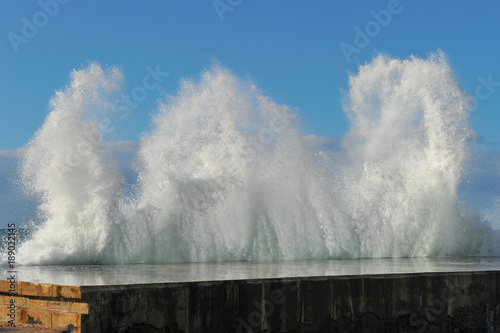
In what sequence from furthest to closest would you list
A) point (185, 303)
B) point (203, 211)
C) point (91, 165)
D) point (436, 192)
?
point (436, 192), point (203, 211), point (91, 165), point (185, 303)

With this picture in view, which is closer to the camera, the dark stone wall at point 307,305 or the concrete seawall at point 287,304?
the concrete seawall at point 287,304

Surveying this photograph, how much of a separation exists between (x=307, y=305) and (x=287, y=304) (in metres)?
0.27

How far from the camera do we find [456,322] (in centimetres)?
817

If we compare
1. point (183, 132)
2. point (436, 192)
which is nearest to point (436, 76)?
point (436, 192)

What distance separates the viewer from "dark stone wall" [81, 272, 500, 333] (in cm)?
569

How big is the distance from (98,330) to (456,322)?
508 cm

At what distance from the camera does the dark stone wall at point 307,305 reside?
224 inches

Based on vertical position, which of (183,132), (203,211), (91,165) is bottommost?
(203,211)

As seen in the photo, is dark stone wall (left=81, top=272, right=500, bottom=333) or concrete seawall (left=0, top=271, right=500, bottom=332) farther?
dark stone wall (left=81, top=272, right=500, bottom=333)

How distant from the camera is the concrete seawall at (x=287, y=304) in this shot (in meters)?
5.57

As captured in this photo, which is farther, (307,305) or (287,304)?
(307,305)

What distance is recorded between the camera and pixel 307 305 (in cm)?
678

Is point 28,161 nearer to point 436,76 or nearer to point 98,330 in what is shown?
point 98,330

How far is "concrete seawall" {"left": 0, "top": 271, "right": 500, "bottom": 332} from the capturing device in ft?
18.3
